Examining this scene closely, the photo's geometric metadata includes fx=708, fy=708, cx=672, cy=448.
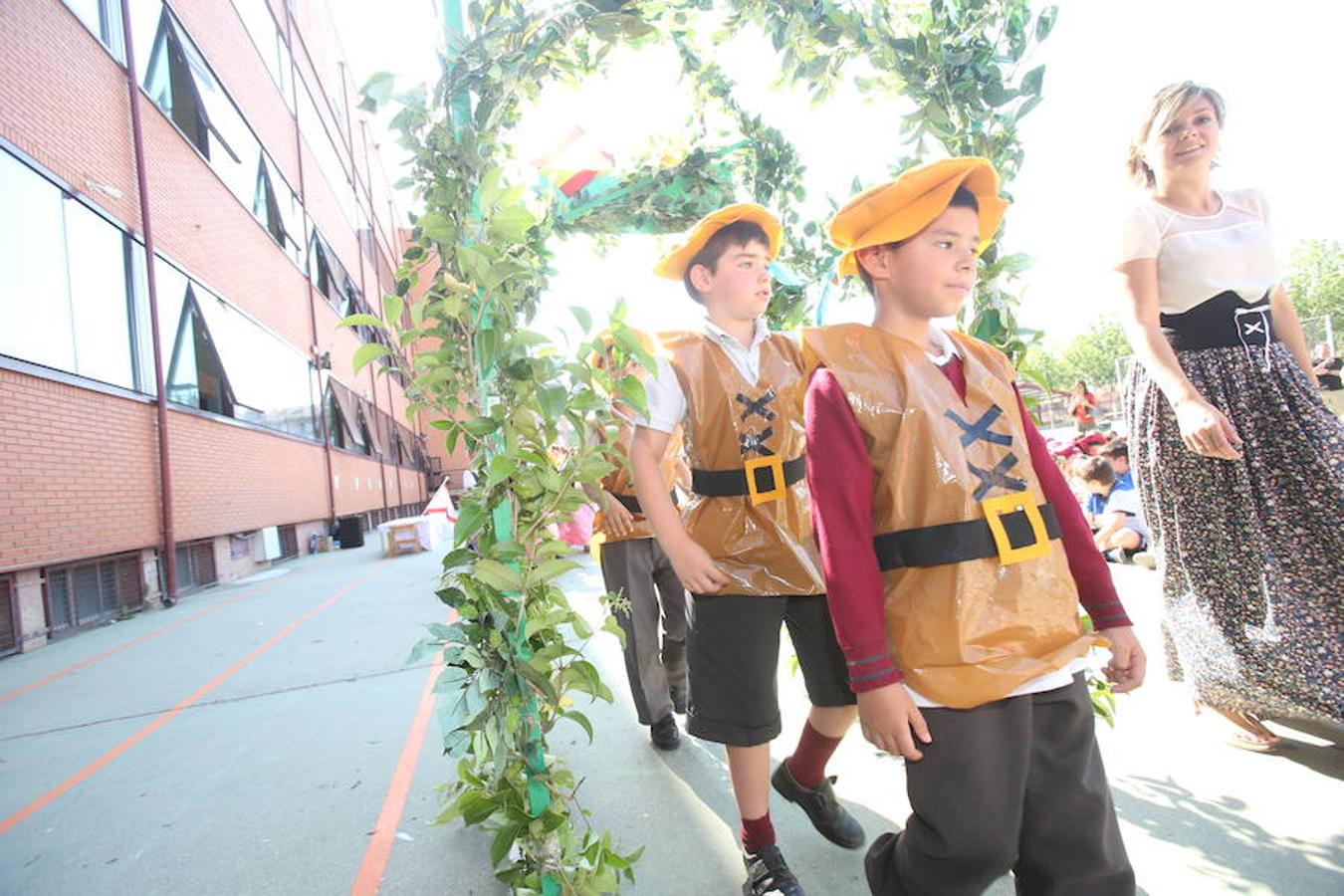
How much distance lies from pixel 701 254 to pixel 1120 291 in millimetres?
1348

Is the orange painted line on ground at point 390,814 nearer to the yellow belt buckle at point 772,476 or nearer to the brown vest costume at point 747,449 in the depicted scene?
the brown vest costume at point 747,449

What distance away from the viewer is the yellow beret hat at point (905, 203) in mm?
1555

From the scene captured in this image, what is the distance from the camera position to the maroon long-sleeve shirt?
1386 mm

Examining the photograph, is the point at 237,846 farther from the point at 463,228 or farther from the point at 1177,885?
the point at 1177,885

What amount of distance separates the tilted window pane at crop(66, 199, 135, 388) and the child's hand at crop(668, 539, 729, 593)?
8.03 m

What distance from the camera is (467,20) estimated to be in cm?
201

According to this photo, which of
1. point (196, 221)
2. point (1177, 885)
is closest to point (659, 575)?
point (1177, 885)

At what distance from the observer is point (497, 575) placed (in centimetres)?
169

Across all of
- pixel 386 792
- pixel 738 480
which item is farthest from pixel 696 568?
pixel 386 792

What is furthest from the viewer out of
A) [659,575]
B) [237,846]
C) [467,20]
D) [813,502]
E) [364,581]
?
[364,581]

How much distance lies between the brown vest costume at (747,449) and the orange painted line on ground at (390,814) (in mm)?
1246

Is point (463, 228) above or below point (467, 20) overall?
below

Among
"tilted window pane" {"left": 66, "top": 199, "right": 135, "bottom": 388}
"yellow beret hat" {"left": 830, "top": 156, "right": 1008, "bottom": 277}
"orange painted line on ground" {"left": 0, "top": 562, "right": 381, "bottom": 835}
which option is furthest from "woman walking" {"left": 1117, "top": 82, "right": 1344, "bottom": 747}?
"tilted window pane" {"left": 66, "top": 199, "right": 135, "bottom": 388}

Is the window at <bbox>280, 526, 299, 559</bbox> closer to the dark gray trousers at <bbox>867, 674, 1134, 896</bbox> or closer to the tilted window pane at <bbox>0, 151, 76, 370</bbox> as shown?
the tilted window pane at <bbox>0, 151, 76, 370</bbox>
